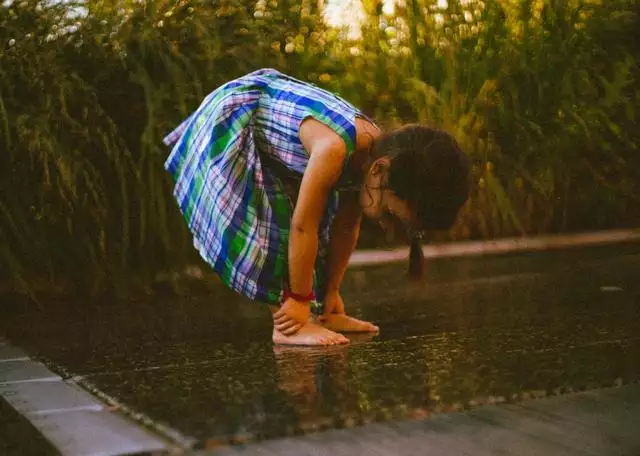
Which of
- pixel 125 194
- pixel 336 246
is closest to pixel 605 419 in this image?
pixel 336 246

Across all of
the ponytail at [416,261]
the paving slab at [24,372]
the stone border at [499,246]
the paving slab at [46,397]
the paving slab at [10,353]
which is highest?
the ponytail at [416,261]

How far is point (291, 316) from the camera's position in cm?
286

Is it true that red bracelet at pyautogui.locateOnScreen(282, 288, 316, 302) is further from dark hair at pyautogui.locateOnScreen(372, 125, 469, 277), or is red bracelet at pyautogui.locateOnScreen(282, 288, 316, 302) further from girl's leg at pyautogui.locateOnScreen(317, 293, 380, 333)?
dark hair at pyautogui.locateOnScreen(372, 125, 469, 277)

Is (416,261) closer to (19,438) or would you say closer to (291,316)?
(291,316)

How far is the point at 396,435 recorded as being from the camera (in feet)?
5.97

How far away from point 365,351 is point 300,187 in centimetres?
49

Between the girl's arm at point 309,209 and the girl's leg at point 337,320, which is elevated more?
the girl's arm at point 309,209

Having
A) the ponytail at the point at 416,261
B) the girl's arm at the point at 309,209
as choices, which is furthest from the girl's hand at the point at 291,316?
the ponytail at the point at 416,261

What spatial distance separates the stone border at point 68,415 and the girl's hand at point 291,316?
651mm

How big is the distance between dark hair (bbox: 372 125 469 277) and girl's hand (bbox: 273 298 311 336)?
0.42 metres

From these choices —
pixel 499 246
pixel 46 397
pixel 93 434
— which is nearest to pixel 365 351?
pixel 46 397

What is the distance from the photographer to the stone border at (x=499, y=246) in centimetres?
472

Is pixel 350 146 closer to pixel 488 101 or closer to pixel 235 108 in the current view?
pixel 235 108

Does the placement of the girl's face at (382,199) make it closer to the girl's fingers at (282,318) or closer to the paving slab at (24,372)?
the girl's fingers at (282,318)
